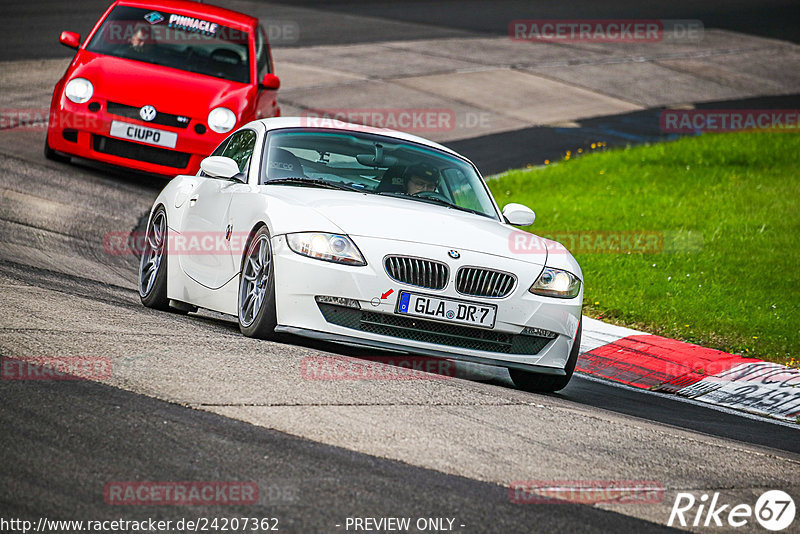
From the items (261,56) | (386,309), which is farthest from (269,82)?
(386,309)

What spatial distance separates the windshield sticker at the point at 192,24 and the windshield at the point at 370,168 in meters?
6.86

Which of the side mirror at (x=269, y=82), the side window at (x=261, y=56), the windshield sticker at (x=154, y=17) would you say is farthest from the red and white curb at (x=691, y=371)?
the windshield sticker at (x=154, y=17)

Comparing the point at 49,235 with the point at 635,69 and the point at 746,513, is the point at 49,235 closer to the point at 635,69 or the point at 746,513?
the point at 746,513

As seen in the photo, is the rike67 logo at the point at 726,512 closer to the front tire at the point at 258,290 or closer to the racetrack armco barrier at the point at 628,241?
the front tire at the point at 258,290

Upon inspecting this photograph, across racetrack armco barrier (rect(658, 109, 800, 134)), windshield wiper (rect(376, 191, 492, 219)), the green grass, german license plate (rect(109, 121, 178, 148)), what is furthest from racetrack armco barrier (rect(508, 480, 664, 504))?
racetrack armco barrier (rect(658, 109, 800, 134))

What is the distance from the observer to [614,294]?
1161cm

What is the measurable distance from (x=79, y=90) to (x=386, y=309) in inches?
298

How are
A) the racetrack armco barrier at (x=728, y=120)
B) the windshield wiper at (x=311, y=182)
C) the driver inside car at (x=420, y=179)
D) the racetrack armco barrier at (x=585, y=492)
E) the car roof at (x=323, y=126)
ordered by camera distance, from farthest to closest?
the racetrack armco barrier at (x=728, y=120)
the car roof at (x=323, y=126)
the driver inside car at (x=420, y=179)
the windshield wiper at (x=311, y=182)
the racetrack armco barrier at (x=585, y=492)

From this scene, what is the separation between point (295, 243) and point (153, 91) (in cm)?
693

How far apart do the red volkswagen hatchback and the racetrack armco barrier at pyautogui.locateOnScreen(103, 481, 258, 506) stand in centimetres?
900

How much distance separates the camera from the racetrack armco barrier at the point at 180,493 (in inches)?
171

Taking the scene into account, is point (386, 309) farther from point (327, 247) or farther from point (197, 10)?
point (197, 10)

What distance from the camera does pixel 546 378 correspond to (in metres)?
7.73

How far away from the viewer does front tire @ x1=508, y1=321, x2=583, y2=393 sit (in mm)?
7582
